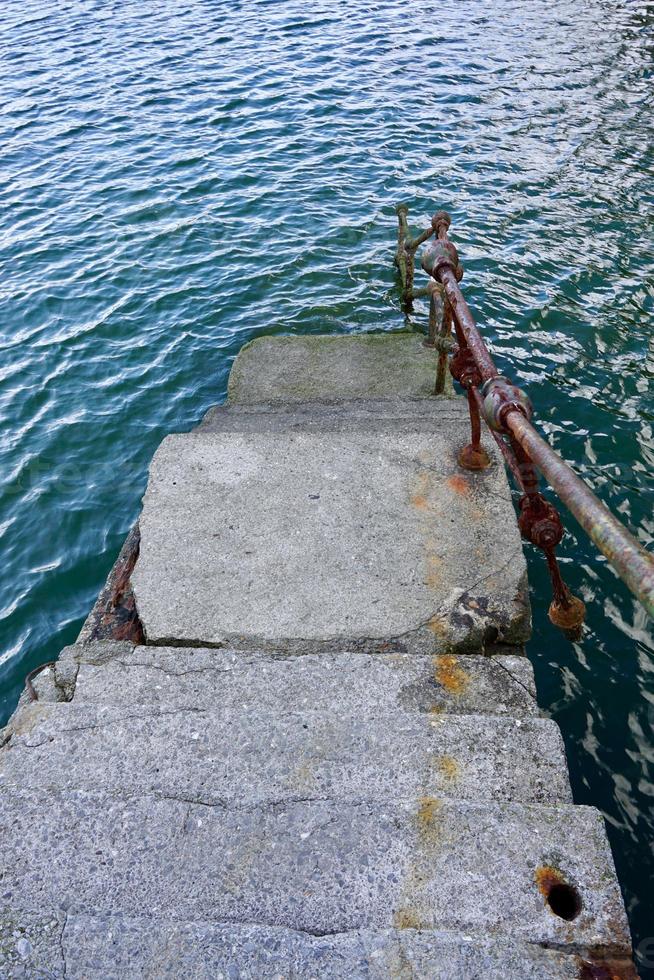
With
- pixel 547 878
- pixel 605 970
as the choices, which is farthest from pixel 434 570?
pixel 605 970

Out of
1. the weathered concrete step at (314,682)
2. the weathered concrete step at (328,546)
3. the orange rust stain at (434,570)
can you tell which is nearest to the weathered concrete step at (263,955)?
the weathered concrete step at (314,682)

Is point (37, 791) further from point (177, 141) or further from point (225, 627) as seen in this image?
point (177, 141)

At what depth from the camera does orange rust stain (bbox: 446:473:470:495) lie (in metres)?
3.99

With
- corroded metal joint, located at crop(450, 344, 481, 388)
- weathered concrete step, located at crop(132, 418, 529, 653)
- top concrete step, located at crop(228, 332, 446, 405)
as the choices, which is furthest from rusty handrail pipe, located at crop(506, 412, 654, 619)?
top concrete step, located at crop(228, 332, 446, 405)

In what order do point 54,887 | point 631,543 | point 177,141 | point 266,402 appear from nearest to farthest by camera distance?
1. point 631,543
2. point 54,887
3. point 266,402
4. point 177,141

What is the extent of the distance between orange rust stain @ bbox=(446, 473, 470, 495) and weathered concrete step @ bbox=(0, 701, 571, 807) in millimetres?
1488

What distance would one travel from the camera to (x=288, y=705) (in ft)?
9.52

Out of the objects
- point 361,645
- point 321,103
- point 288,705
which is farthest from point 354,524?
point 321,103

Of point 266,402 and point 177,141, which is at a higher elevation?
point 177,141

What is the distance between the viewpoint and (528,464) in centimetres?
290

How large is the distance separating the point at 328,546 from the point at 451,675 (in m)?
0.99

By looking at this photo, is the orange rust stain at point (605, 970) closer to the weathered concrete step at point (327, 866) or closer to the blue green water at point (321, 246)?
the weathered concrete step at point (327, 866)

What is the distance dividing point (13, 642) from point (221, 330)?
12.9ft

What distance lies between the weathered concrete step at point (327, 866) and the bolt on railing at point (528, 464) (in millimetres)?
964
